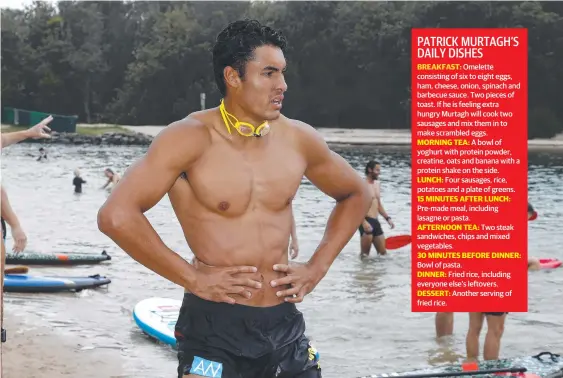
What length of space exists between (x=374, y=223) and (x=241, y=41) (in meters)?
15.3

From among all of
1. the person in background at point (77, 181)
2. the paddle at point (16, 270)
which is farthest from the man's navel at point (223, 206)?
the person in background at point (77, 181)

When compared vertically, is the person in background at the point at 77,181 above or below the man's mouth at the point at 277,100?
below

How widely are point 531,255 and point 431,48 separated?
15.2 meters

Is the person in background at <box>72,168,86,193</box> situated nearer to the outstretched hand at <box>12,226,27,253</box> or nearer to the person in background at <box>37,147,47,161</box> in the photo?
the person in background at <box>37,147,47,161</box>

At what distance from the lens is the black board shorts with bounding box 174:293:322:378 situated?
4160 mm

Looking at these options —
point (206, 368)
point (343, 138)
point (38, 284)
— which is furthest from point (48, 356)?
point (343, 138)

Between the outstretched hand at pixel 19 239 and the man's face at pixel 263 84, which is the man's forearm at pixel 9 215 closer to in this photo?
the outstretched hand at pixel 19 239

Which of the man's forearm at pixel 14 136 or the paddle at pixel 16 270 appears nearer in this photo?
the man's forearm at pixel 14 136

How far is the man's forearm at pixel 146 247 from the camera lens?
3855mm

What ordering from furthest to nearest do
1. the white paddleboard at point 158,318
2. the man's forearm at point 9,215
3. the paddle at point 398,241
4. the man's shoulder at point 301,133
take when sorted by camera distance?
1. the paddle at point 398,241
2. the white paddleboard at point 158,318
3. the man's forearm at point 9,215
4. the man's shoulder at point 301,133

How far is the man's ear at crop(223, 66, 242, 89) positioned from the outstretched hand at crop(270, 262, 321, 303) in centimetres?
78

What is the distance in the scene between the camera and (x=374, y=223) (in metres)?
19.2

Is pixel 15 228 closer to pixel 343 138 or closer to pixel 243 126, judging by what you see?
pixel 243 126

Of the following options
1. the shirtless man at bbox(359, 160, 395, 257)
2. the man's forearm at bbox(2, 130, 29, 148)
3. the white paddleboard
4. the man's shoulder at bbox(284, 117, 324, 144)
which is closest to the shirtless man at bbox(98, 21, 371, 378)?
the man's shoulder at bbox(284, 117, 324, 144)
